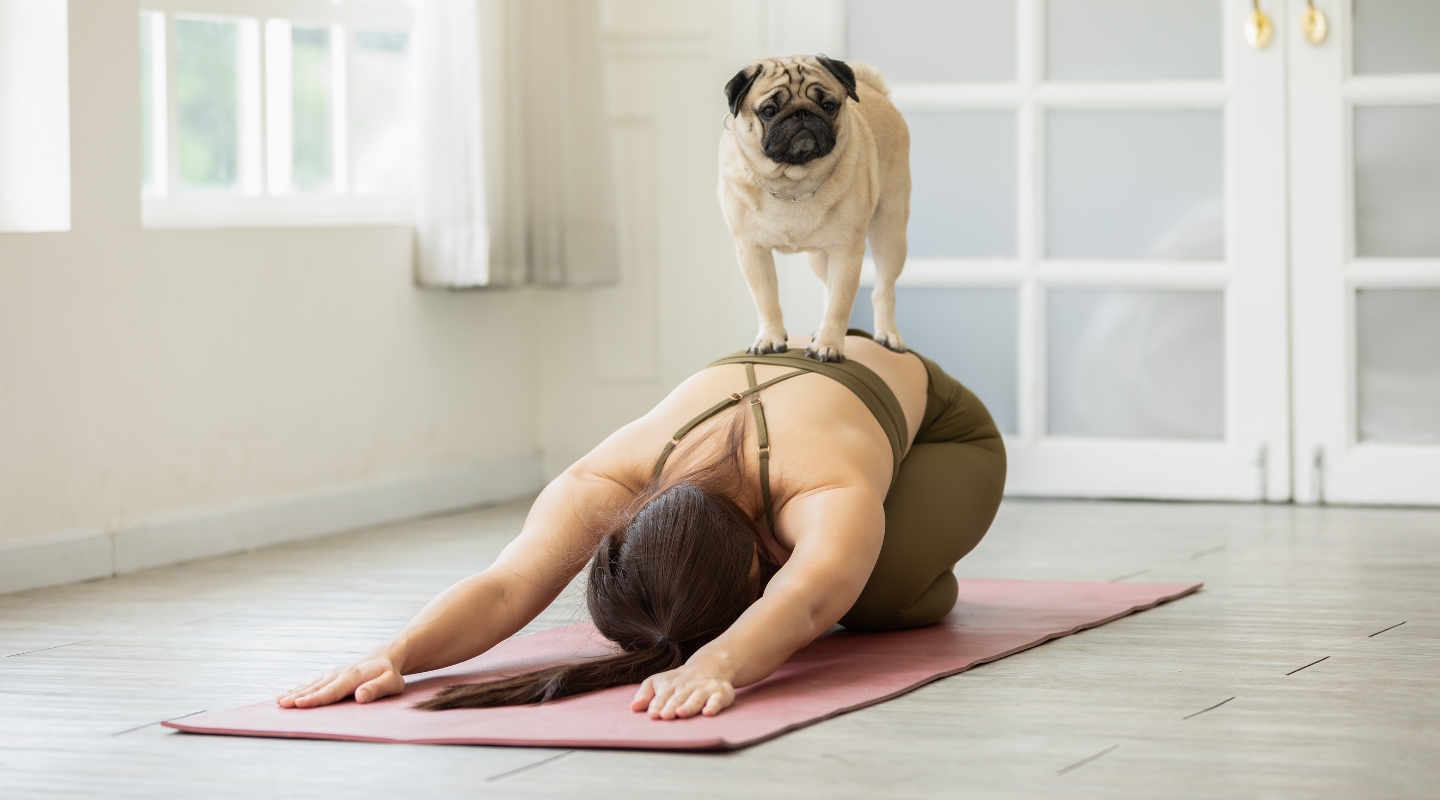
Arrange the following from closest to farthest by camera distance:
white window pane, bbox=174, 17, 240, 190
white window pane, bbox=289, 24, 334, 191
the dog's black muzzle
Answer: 1. the dog's black muzzle
2. white window pane, bbox=174, 17, 240, 190
3. white window pane, bbox=289, 24, 334, 191

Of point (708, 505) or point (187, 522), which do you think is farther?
point (187, 522)

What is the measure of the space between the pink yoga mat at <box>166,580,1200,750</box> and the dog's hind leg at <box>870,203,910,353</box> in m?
0.48

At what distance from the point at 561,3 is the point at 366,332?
1.09 metres

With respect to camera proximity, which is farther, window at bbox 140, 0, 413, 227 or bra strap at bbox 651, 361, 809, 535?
window at bbox 140, 0, 413, 227

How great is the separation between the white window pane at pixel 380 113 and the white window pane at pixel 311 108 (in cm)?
7

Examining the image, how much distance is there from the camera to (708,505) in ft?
6.45

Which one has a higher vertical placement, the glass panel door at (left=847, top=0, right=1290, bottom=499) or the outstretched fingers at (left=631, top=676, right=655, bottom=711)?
the glass panel door at (left=847, top=0, right=1290, bottom=499)

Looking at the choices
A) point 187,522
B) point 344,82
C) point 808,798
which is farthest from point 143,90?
point 808,798

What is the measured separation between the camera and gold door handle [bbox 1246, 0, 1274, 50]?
407 centimetres

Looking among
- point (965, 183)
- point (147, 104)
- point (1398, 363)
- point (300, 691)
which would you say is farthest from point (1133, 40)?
point (300, 691)

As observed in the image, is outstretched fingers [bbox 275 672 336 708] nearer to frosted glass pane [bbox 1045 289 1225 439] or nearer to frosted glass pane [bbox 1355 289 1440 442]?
frosted glass pane [bbox 1045 289 1225 439]

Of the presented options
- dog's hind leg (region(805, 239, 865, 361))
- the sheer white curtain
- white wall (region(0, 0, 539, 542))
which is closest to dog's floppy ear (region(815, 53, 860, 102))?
dog's hind leg (region(805, 239, 865, 361))

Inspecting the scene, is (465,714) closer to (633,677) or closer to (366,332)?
(633,677)

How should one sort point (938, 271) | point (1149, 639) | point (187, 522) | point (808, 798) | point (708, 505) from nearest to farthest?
1. point (808, 798)
2. point (708, 505)
3. point (1149, 639)
4. point (187, 522)
5. point (938, 271)
